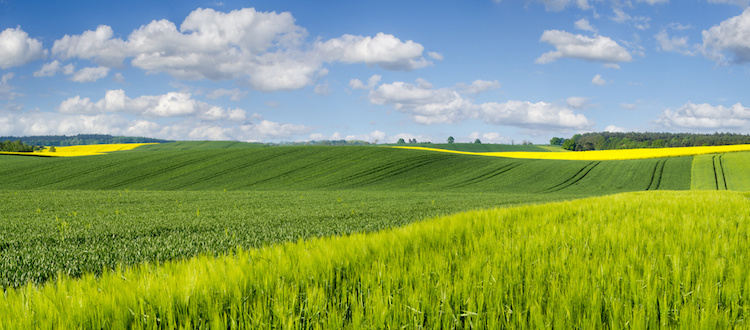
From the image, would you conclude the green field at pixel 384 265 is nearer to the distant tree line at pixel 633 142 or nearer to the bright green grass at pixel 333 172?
the bright green grass at pixel 333 172

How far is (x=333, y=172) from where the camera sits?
168 feet

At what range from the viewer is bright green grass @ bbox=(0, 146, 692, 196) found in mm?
43250

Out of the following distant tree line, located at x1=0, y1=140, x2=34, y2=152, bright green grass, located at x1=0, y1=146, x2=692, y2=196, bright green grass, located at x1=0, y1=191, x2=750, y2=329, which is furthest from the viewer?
distant tree line, located at x1=0, y1=140, x2=34, y2=152

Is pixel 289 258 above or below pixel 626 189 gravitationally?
above

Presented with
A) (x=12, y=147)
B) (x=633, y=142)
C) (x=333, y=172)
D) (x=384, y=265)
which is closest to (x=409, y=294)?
(x=384, y=265)

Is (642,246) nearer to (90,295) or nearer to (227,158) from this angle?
(90,295)

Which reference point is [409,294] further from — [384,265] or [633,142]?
[633,142]

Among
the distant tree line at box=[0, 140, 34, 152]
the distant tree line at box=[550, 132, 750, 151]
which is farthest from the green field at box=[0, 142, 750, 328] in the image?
the distant tree line at box=[550, 132, 750, 151]

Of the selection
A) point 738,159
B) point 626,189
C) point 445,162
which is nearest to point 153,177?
point 445,162

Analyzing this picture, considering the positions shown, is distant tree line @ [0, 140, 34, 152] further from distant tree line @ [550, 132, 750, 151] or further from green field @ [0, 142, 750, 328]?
distant tree line @ [550, 132, 750, 151]

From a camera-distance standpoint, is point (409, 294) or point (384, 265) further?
point (384, 265)

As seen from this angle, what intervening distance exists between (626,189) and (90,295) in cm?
5240

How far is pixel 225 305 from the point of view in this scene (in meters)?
2.24

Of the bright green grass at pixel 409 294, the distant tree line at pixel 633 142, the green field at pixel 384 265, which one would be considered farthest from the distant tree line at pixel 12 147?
the distant tree line at pixel 633 142
